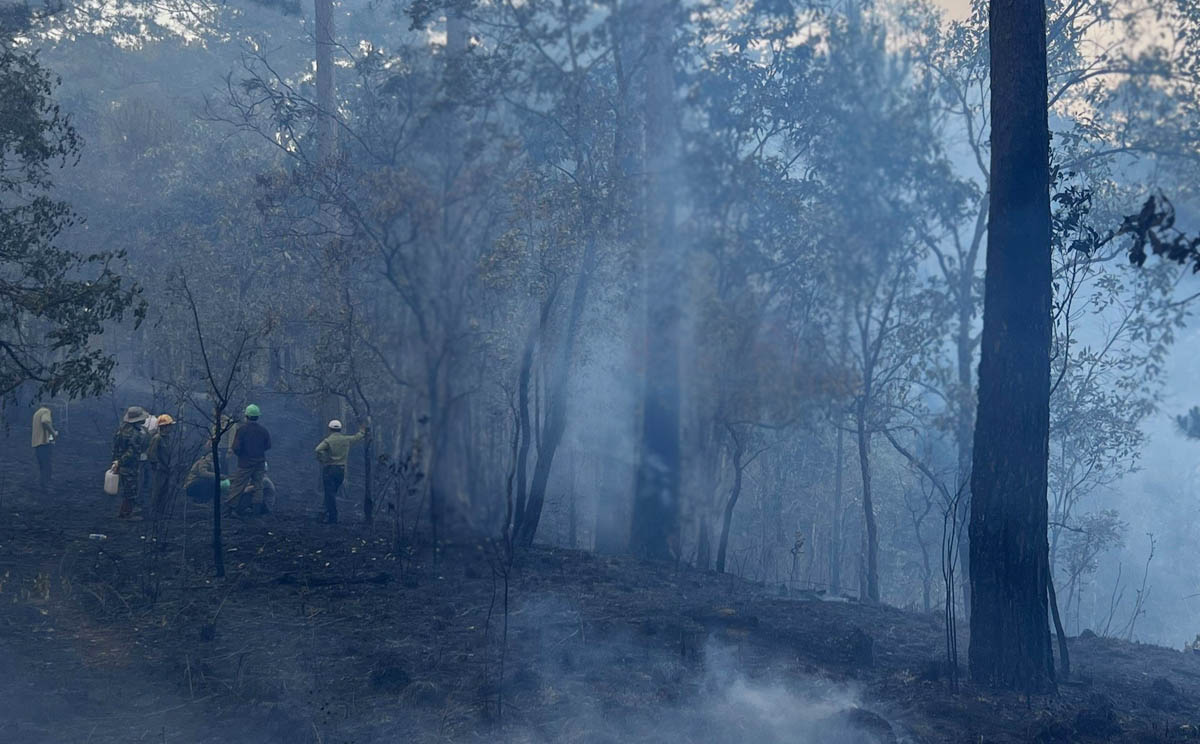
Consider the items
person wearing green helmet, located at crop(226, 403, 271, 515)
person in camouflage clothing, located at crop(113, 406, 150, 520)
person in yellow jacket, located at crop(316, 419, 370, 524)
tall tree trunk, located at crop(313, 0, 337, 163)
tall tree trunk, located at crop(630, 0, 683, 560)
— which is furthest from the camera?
tall tree trunk, located at crop(313, 0, 337, 163)

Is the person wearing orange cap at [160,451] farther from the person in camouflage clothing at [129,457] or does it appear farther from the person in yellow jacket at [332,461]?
the person in yellow jacket at [332,461]

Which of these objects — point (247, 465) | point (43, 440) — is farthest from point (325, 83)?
point (247, 465)

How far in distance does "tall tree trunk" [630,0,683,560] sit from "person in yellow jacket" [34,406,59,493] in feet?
31.7

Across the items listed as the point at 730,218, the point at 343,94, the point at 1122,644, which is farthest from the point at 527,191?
the point at 343,94

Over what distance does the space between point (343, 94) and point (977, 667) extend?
25.7m

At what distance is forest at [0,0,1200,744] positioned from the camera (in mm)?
7379

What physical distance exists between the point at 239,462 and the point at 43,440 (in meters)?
4.29

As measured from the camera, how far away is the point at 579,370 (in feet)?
52.7

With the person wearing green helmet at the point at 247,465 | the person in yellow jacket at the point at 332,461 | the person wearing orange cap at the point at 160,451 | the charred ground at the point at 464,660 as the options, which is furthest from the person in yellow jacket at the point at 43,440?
the person in yellow jacket at the point at 332,461

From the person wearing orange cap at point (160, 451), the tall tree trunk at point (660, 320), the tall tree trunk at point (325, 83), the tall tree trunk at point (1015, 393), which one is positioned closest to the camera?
the tall tree trunk at point (1015, 393)

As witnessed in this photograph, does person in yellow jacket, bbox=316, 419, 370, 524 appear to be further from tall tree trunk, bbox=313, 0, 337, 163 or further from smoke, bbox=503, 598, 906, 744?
smoke, bbox=503, 598, 906, 744

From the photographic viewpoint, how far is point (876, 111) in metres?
15.1

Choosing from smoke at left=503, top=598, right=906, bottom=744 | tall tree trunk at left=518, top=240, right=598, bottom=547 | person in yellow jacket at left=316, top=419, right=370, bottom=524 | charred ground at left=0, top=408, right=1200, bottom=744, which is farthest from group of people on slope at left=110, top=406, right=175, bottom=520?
smoke at left=503, top=598, right=906, bottom=744

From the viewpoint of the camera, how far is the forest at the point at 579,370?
24.2 feet
